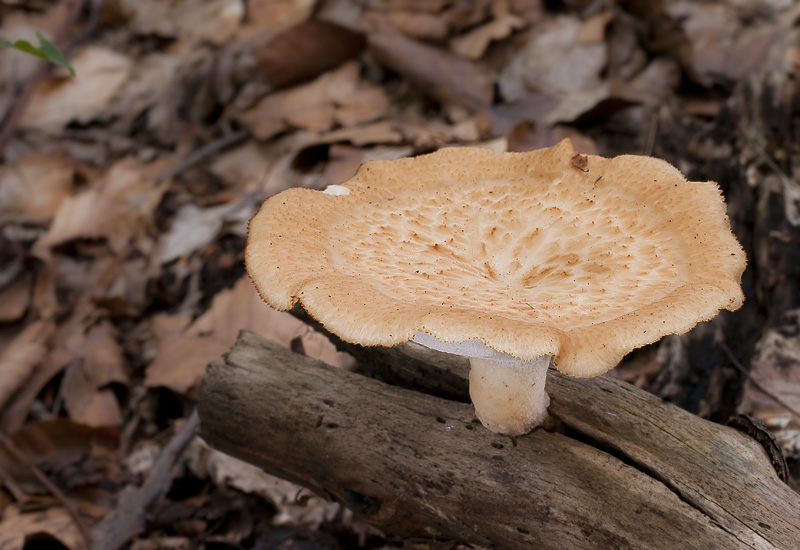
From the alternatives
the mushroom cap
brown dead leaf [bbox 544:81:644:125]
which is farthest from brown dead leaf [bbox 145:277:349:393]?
brown dead leaf [bbox 544:81:644:125]

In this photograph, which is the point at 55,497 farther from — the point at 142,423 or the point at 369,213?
the point at 369,213

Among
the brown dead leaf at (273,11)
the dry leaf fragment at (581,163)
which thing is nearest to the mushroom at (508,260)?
the dry leaf fragment at (581,163)

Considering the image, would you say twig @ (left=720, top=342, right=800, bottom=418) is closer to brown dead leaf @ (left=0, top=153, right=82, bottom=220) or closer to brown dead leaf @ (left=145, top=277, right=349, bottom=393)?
brown dead leaf @ (left=145, top=277, right=349, bottom=393)

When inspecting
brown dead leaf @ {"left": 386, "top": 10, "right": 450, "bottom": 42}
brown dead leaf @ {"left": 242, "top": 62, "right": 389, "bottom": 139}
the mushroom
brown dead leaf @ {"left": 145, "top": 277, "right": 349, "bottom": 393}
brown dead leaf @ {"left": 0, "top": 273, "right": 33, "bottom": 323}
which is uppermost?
the mushroom

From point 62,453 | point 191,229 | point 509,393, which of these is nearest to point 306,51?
point 191,229

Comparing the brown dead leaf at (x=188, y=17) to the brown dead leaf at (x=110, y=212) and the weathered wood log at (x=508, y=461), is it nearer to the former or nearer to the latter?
the brown dead leaf at (x=110, y=212)

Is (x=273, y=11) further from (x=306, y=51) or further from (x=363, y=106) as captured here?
(x=363, y=106)
